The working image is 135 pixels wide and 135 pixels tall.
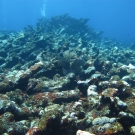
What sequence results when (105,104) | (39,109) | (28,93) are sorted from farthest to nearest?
(28,93) < (39,109) < (105,104)

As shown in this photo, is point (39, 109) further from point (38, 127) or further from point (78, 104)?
point (38, 127)

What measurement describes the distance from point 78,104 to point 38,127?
2163mm

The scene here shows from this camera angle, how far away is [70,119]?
5.89m

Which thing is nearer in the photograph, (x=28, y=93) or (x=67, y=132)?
(x=67, y=132)

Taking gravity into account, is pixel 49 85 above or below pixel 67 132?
above

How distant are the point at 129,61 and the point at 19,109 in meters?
11.7

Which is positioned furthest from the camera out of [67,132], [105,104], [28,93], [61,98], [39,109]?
[28,93]

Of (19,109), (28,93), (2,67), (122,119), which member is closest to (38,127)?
(19,109)

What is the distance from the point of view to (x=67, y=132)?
19.1 ft

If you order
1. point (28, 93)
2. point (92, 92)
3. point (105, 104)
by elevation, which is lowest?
point (105, 104)

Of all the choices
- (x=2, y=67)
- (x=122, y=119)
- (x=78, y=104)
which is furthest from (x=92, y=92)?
(x=2, y=67)

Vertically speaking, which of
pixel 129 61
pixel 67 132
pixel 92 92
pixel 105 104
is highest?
pixel 129 61

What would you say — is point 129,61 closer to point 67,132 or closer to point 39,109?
point 39,109

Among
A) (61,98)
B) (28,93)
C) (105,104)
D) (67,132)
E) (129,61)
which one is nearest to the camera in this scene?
(67,132)
